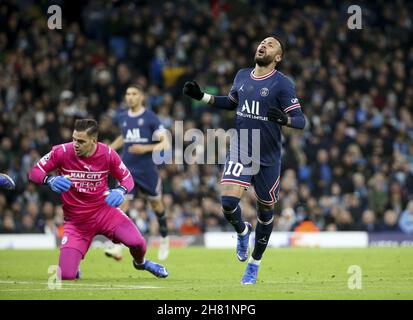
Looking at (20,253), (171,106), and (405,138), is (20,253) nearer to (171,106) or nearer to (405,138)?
(171,106)

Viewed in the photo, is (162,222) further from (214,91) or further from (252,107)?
(214,91)

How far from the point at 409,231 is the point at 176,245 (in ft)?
19.0

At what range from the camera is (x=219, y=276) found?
14.6 m

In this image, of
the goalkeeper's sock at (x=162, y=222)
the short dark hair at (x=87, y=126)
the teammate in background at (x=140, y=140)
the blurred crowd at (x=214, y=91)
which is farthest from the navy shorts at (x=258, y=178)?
the blurred crowd at (x=214, y=91)

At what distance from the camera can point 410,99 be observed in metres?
28.5

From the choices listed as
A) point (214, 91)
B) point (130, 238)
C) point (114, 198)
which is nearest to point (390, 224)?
point (214, 91)

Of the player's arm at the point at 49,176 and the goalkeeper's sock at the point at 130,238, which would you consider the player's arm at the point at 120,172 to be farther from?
the player's arm at the point at 49,176

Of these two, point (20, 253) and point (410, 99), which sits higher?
point (410, 99)

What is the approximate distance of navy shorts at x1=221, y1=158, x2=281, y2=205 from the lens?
13.0 metres

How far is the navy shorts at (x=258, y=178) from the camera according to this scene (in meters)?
13.0

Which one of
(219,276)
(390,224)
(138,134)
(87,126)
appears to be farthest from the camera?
(390,224)

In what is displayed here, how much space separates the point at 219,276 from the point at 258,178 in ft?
6.77

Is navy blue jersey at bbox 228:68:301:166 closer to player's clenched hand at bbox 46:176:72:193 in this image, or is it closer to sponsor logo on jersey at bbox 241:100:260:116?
sponsor logo on jersey at bbox 241:100:260:116
